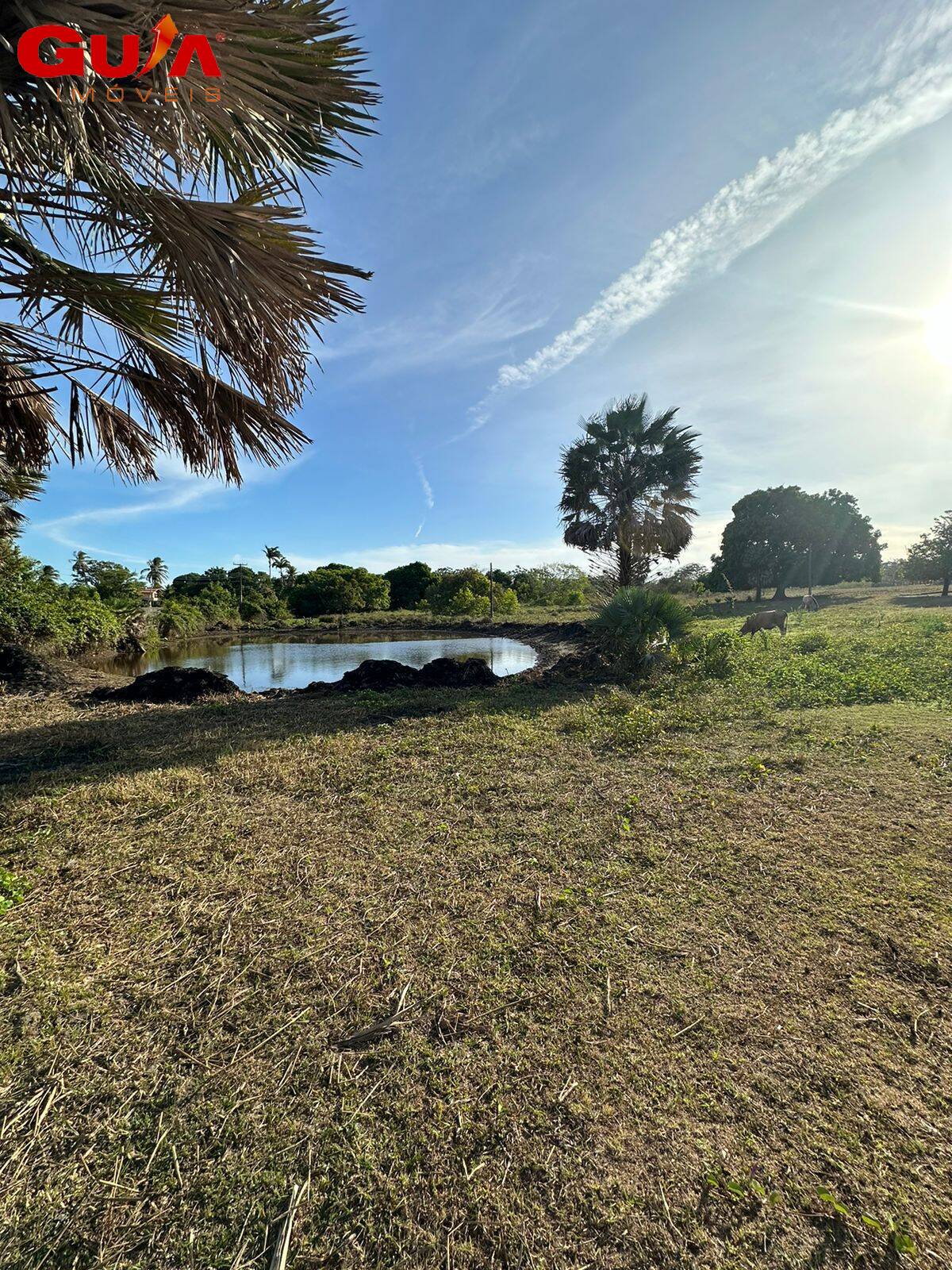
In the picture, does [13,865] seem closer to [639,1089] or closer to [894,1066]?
[639,1089]

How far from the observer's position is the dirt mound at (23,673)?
696cm

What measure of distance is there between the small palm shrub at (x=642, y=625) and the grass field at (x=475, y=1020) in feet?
14.2

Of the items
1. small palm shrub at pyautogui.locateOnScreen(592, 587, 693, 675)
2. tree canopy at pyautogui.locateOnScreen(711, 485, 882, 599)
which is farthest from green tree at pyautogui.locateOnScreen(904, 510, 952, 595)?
small palm shrub at pyautogui.locateOnScreen(592, 587, 693, 675)

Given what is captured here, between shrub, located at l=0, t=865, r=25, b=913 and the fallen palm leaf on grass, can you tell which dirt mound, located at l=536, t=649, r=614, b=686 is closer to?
the fallen palm leaf on grass

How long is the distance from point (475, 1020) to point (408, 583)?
40001 mm

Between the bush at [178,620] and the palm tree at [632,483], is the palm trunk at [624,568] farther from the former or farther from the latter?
the bush at [178,620]

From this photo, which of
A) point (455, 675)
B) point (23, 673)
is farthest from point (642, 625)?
point (23, 673)

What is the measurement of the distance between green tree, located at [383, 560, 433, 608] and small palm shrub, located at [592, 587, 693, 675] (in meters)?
32.1

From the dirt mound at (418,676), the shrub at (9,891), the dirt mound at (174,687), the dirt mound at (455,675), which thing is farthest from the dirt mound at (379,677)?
the shrub at (9,891)

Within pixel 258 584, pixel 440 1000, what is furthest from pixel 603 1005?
pixel 258 584

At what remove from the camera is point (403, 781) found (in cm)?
374

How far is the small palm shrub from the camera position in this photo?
313 inches

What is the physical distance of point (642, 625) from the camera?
7930 millimetres

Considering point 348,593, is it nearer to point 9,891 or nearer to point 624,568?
point 624,568
